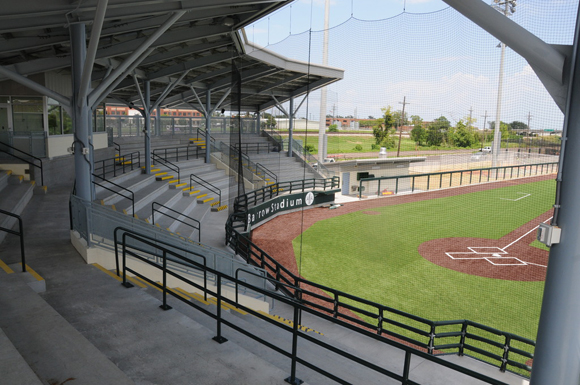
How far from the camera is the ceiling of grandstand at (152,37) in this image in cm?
802

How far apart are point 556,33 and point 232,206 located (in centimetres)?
1108

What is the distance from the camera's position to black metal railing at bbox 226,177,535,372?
7.70 m

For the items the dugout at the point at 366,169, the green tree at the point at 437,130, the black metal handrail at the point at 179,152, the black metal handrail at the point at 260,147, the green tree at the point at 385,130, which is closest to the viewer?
the green tree at the point at 437,130

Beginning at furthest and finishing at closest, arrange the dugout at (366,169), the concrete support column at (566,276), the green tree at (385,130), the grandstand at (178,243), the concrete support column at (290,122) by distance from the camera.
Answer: the concrete support column at (290,122), the dugout at (366,169), the green tree at (385,130), the grandstand at (178,243), the concrete support column at (566,276)

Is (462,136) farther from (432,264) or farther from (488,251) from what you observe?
(432,264)

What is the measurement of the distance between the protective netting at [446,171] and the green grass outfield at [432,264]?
38 millimetres

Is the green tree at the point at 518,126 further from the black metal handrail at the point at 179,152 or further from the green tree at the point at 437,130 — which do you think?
the black metal handrail at the point at 179,152

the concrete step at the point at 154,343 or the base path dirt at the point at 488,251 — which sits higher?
the concrete step at the point at 154,343

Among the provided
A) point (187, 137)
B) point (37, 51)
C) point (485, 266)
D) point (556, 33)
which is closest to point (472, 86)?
point (556, 33)

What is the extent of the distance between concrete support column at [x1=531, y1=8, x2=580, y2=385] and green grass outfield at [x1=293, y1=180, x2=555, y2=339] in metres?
7.10

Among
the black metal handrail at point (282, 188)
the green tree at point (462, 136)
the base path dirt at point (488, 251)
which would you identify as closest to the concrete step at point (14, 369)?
the base path dirt at point (488, 251)

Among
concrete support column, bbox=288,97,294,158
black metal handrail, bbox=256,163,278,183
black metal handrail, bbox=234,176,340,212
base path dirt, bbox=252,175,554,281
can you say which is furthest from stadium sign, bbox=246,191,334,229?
base path dirt, bbox=252,175,554,281

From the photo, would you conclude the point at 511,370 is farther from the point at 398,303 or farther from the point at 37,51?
the point at 37,51

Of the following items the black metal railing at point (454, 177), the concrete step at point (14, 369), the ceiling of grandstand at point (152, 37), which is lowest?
the concrete step at point (14, 369)
